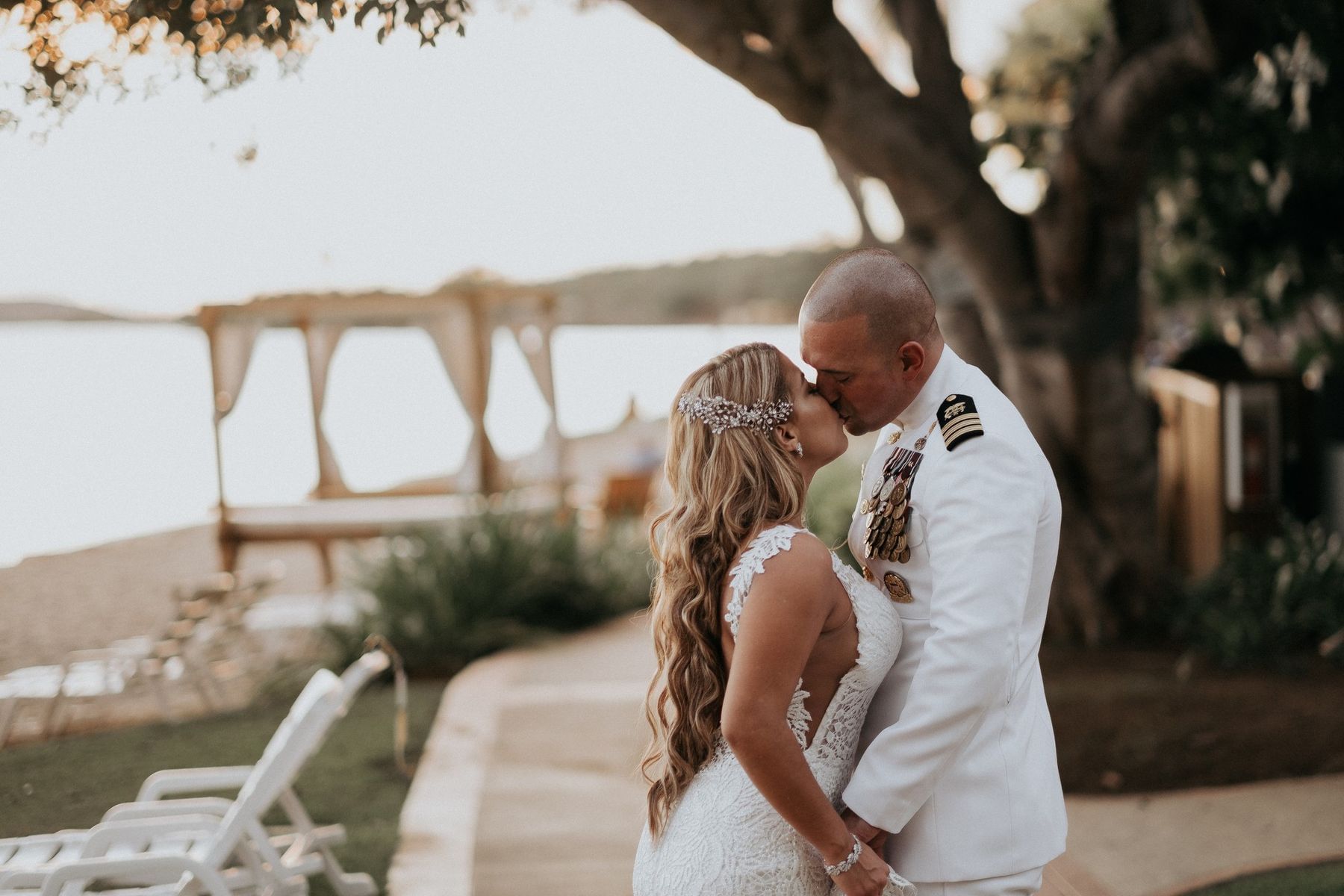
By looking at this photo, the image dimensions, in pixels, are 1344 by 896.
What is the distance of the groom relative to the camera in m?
2.20

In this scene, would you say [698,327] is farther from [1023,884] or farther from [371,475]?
[1023,884]

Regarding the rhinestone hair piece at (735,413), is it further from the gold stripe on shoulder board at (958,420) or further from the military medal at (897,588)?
the military medal at (897,588)

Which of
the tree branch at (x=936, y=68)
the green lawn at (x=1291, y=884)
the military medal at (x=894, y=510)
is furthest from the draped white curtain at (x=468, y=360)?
the military medal at (x=894, y=510)

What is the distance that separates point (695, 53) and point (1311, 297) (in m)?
4.92

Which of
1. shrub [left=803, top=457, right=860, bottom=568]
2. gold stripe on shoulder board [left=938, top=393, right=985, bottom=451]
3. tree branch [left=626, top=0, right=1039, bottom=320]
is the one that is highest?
tree branch [left=626, top=0, right=1039, bottom=320]

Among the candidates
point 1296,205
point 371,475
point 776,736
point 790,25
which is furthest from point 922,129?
point 371,475

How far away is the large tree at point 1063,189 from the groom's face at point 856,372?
11.1 feet

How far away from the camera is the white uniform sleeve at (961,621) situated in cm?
218

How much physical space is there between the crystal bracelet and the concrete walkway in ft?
4.48

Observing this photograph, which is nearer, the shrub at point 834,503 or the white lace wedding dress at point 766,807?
the white lace wedding dress at point 766,807

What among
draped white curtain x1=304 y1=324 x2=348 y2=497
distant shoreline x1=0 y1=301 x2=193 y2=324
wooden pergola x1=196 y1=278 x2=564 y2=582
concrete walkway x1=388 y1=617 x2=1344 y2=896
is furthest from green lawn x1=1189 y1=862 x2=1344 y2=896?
draped white curtain x1=304 y1=324 x2=348 y2=497

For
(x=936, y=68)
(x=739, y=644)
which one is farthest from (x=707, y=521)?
(x=936, y=68)

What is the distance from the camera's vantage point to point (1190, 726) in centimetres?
611

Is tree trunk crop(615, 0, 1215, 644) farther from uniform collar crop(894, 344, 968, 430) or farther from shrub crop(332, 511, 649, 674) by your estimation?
shrub crop(332, 511, 649, 674)
